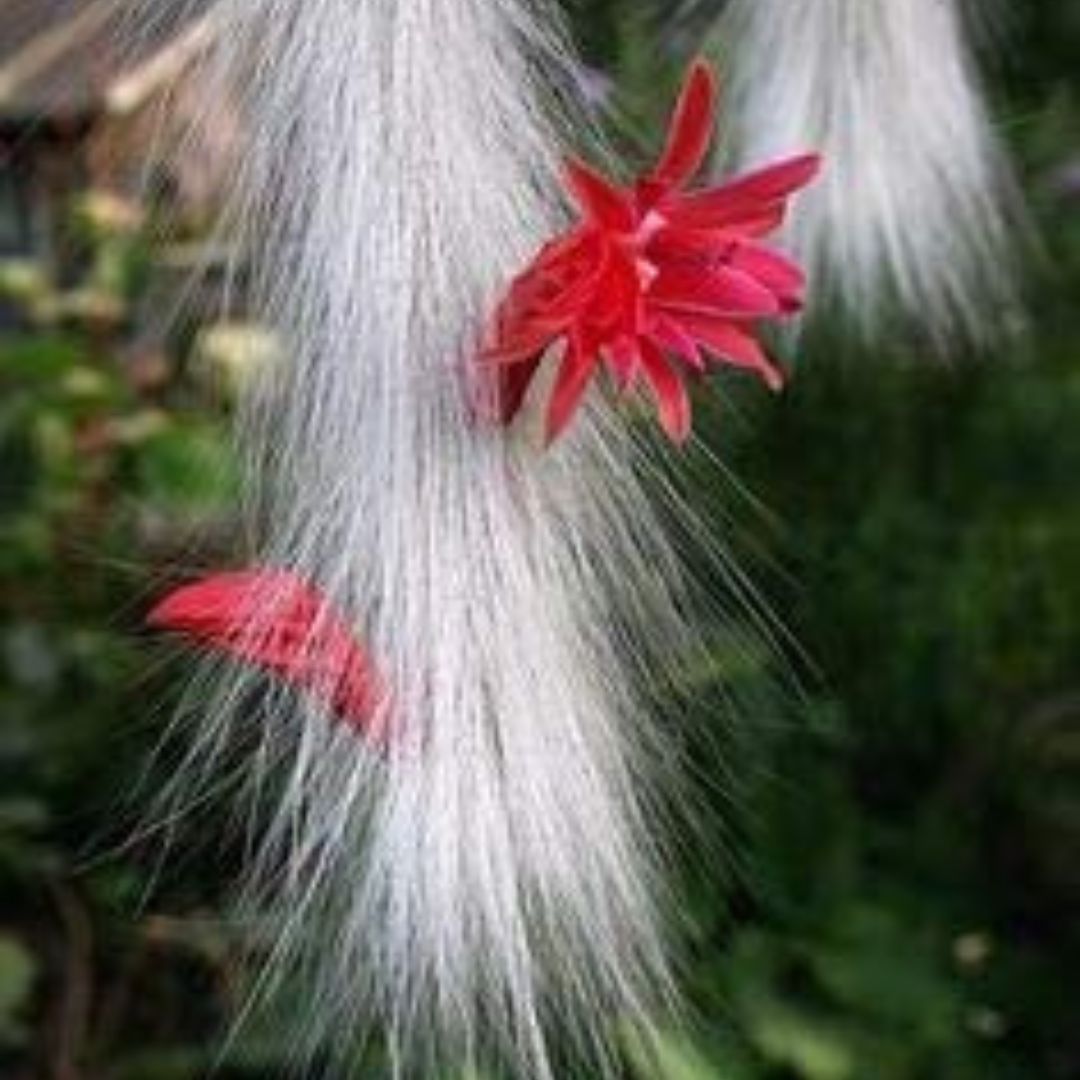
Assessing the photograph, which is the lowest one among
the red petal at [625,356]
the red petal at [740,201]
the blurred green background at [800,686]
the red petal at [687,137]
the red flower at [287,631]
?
the blurred green background at [800,686]

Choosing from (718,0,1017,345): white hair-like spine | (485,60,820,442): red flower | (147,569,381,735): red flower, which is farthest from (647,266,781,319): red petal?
(718,0,1017,345): white hair-like spine

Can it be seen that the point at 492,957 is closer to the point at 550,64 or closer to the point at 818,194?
the point at 550,64

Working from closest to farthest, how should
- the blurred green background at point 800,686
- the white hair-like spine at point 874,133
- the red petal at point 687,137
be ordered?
the red petal at point 687,137
the white hair-like spine at point 874,133
the blurred green background at point 800,686

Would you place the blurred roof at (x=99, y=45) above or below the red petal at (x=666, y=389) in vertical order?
above

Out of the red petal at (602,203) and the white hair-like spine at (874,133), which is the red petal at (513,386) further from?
the white hair-like spine at (874,133)

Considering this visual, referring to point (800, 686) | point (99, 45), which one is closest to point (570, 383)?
point (99, 45)

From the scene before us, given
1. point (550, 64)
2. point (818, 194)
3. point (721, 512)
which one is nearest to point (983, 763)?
point (818, 194)

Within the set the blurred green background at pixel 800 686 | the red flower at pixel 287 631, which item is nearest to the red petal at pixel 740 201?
the red flower at pixel 287 631

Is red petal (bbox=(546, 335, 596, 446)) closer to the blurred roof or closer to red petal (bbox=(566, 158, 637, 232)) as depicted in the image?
red petal (bbox=(566, 158, 637, 232))

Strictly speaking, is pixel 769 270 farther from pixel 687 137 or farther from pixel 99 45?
pixel 99 45

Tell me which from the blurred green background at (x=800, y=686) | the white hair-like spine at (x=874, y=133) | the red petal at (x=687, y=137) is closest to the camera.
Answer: the red petal at (x=687, y=137)
